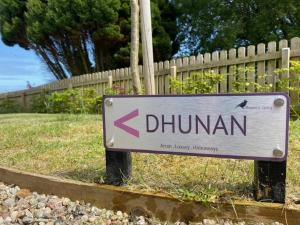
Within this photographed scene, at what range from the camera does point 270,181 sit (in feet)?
8.77

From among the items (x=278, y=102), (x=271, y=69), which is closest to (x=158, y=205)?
(x=278, y=102)

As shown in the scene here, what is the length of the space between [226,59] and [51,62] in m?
9.16

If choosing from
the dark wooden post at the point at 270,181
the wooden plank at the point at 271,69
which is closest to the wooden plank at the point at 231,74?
the wooden plank at the point at 271,69

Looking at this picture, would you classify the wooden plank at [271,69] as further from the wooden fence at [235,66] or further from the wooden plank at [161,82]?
the wooden plank at [161,82]

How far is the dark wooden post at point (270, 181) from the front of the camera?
8.68 ft

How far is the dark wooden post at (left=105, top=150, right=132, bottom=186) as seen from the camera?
3.20 metres

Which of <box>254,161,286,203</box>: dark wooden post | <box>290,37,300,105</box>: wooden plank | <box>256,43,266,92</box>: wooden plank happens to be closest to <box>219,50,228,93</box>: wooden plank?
<box>256,43,266,92</box>: wooden plank

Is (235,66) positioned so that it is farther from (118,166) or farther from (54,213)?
(54,213)

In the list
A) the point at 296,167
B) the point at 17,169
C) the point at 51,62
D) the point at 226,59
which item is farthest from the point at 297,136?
the point at 51,62

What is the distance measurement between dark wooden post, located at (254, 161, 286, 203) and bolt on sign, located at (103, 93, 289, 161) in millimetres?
→ 73

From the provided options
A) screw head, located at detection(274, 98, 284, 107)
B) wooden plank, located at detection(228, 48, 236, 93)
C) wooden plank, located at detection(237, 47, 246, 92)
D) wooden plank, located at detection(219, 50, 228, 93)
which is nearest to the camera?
screw head, located at detection(274, 98, 284, 107)

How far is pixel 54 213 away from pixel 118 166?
2.08 ft

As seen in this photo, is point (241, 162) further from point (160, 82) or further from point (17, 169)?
point (160, 82)

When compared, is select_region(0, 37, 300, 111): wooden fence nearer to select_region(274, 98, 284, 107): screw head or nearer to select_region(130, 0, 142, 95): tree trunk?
select_region(130, 0, 142, 95): tree trunk
